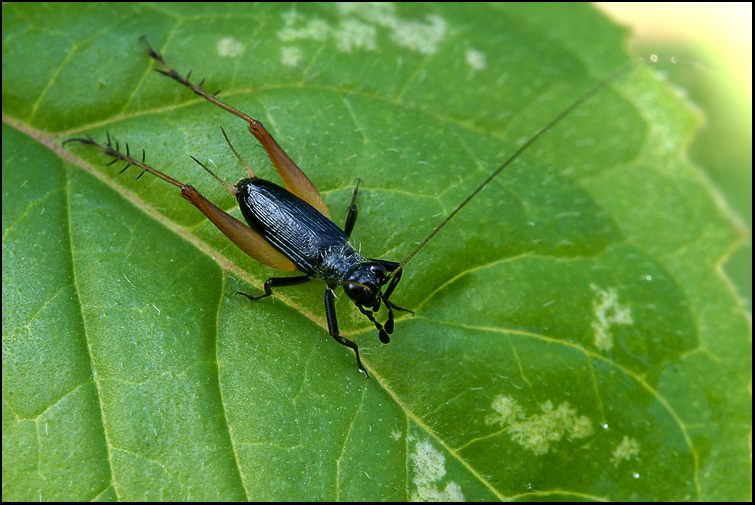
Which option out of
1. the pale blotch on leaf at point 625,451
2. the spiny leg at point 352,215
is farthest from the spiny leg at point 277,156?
the pale blotch on leaf at point 625,451

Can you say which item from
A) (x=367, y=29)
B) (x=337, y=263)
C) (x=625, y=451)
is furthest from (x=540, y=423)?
(x=367, y=29)

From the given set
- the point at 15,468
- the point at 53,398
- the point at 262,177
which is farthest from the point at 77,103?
the point at 15,468

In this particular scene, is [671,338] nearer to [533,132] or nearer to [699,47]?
[533,132]

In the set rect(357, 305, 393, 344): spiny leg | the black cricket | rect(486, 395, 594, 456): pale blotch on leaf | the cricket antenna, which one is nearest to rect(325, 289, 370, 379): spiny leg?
the black cricket

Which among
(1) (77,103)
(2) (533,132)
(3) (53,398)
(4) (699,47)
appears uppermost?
(4) (699,47)

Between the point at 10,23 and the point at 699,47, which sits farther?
the point at 699,47

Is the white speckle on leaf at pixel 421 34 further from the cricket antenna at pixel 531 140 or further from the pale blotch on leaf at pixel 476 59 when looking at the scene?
the cricket antenna at pixel 531 140

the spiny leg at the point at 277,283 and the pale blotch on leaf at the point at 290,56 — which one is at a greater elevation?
the pale blotch on leaf at the point at 290,56
